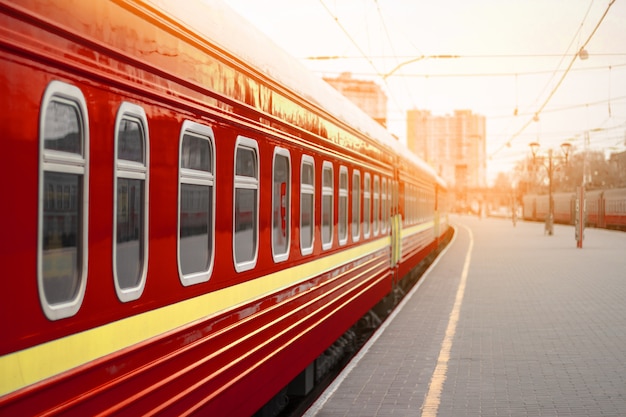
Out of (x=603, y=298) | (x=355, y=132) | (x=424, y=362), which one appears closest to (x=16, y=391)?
(x=424, y=362)

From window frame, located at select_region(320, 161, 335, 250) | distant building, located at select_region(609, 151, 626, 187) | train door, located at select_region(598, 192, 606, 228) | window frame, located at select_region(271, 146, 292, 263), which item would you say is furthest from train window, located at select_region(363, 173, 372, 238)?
distant building, located at select_region(609, 151, 626, 187)

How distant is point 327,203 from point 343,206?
95cm

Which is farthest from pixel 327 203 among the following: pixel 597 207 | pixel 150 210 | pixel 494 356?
pixel 597 207

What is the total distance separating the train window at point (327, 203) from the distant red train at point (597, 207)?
47724 mm

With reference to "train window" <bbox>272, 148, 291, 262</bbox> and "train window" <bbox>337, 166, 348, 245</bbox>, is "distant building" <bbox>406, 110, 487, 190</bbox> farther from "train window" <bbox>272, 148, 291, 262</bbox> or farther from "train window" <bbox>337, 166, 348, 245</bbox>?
"train window" <bbox>272, 148, 291, 262</bbox>

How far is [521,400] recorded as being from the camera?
7480 mm

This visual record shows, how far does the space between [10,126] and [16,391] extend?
1.00m

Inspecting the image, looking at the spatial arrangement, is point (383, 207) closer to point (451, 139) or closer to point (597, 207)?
point (597, 207)

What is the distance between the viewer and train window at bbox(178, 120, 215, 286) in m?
4.48

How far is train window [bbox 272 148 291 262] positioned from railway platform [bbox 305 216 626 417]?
1550 millimetres

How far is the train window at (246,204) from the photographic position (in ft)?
17.7

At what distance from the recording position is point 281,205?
658 cm

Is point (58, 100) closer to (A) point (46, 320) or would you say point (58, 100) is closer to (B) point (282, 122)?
(A) point (46, 320)

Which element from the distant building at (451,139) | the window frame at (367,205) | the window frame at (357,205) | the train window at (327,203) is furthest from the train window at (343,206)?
the distant building at (451,139)
